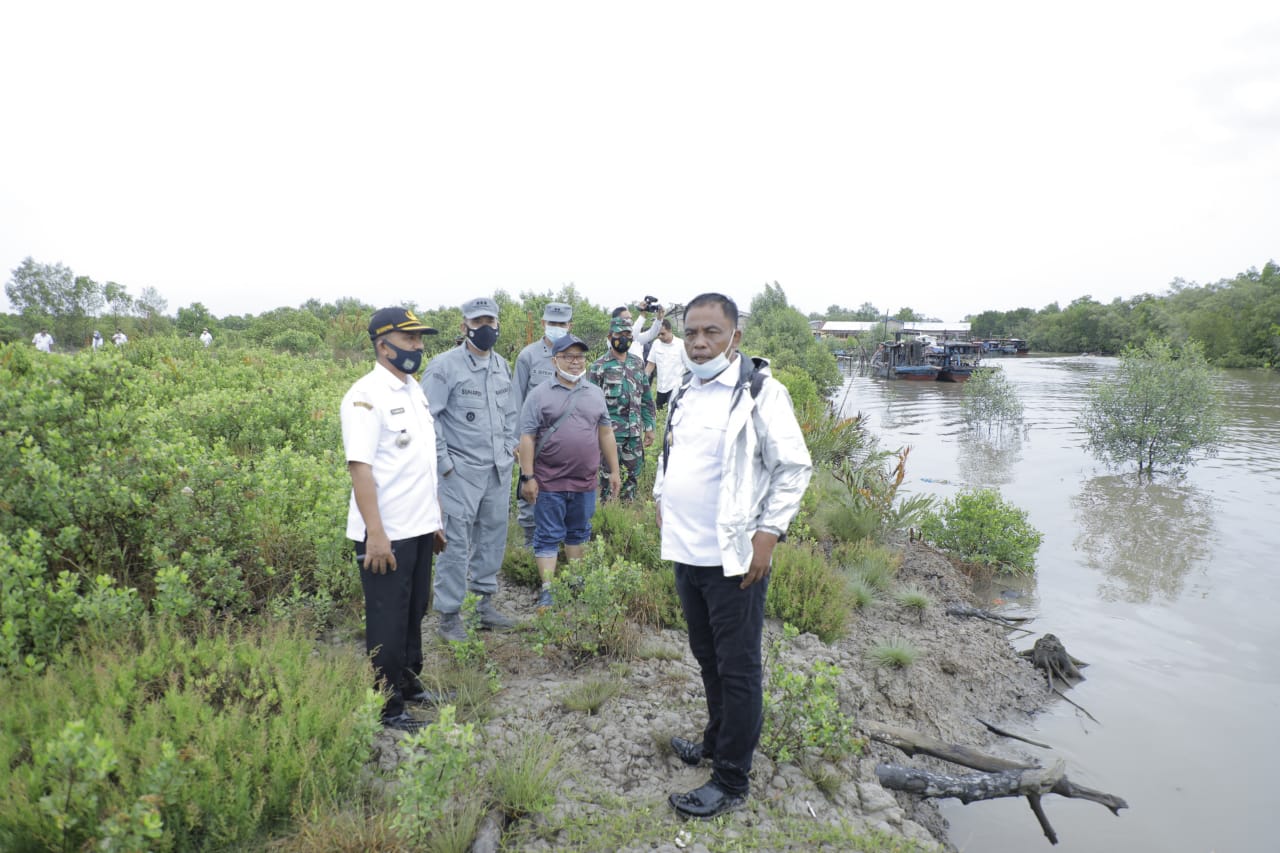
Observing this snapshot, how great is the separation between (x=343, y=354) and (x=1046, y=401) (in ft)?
92.4

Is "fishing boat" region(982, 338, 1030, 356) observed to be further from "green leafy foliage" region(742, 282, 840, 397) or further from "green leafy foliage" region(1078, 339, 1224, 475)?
"green leafy foliage" region(1078, 339, 1224, 475)

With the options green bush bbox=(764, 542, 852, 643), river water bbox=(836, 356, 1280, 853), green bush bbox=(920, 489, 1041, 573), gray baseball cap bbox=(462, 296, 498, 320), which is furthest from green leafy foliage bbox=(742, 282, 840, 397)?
gray baseball cap bbox=(462, 296, 498, 320)

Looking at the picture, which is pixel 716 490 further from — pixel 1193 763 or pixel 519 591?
pixel 1193 763

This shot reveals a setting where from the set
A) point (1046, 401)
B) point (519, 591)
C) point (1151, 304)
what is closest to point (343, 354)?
point (519, 591)

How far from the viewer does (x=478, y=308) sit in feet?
13.7

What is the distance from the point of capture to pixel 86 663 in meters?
2.79

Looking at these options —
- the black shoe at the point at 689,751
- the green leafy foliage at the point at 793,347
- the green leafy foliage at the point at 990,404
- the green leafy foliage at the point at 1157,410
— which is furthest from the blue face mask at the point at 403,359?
the green leafy foliage at the point at 793,347

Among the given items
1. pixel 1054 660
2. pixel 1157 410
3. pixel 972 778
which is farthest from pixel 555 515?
pixel 1157 410

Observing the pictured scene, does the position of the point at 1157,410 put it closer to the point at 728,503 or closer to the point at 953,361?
the point at 728,503

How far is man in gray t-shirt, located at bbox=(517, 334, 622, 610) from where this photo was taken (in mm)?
4691

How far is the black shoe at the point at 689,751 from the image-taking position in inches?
123

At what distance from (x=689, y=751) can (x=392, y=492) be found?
70.4 inches

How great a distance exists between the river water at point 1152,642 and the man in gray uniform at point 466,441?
314 centimetres

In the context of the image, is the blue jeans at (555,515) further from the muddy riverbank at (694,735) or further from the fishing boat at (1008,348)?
the fishing boat at (1008,348)
